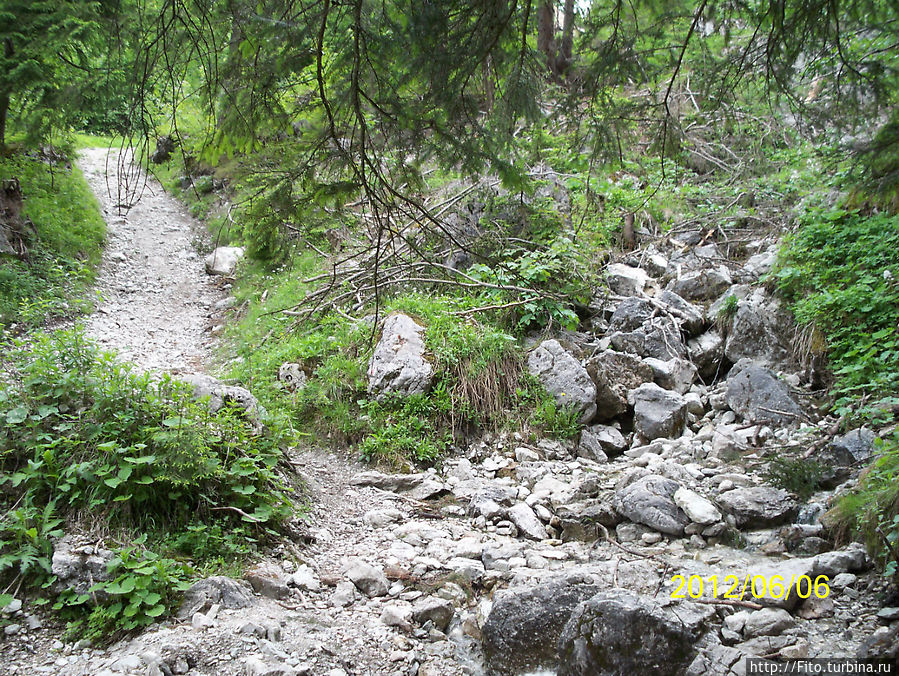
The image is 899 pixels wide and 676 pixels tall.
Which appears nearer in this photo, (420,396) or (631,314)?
(420,396)

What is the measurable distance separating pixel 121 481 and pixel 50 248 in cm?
912

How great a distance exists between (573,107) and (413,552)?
10.5 ft

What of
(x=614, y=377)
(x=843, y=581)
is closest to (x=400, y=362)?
(x=614, y=377)

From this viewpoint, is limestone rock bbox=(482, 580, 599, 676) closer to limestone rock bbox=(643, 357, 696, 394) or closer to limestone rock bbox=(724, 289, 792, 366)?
limestone rock bbox=(643, 357, 696, 394)

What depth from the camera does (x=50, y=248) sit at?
409 inches

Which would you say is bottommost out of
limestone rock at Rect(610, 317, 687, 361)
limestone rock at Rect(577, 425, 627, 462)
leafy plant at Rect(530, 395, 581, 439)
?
limestone rock at Rect(577, 425, 627, 462)

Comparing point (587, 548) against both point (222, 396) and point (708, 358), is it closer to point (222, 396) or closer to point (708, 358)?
point (222, 396)

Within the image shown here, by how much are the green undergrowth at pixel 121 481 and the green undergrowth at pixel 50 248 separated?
4735mm

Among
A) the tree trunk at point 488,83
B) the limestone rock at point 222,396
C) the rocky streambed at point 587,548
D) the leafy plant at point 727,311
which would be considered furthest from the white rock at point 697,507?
the leafy plant at point 727,311

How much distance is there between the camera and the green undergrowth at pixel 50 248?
28.6 feet

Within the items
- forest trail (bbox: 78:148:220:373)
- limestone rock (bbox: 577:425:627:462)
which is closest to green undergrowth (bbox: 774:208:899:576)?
limestone rock (bbox: 577:425:627:462)

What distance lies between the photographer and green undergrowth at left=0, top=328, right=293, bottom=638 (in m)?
3.05

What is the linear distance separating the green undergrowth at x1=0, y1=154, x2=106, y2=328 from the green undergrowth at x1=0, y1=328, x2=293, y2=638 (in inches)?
186

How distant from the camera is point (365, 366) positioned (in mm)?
6531
